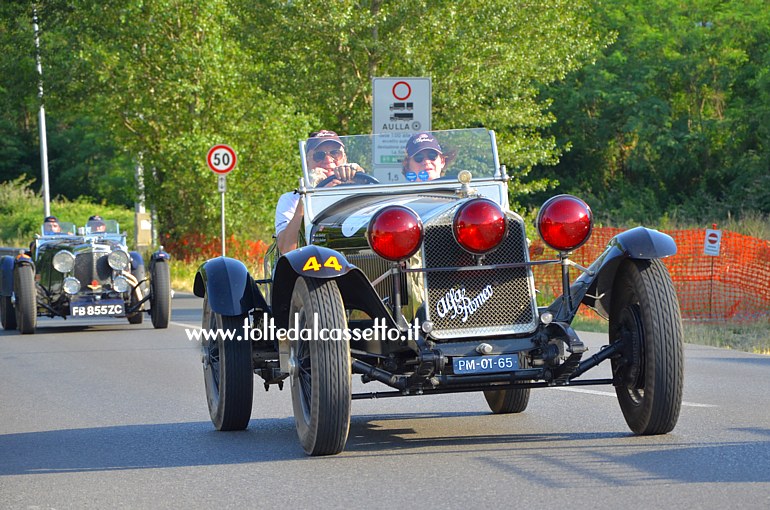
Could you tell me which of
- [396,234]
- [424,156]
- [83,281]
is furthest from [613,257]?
[83,281]

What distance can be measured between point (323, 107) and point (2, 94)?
27.7ft

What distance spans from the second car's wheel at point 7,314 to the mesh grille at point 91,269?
1.12 metres

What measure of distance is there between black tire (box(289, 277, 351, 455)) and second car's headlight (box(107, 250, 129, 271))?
38.2ft

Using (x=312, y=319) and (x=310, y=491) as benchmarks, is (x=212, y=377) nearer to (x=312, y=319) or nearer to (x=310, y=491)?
(x=312, y=319)

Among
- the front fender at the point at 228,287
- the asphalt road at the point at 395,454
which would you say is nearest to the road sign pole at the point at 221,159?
the asphalt road at the point at 395,454

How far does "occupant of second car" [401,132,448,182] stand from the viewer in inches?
325

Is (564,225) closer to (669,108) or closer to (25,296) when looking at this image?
(25,296)

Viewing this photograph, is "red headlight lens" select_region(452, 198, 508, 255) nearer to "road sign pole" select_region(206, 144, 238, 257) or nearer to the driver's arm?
the driver's arm

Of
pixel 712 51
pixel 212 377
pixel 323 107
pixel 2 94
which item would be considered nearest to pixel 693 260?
pixel 323 107

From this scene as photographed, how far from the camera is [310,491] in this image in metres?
5.78

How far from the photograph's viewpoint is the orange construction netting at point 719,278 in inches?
750

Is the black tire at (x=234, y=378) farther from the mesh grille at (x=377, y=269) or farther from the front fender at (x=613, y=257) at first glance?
the front fender at (x=613, y=257)

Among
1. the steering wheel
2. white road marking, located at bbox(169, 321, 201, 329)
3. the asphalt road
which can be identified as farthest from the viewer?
white road marking, located at bbox(169, 321, 201, 329)

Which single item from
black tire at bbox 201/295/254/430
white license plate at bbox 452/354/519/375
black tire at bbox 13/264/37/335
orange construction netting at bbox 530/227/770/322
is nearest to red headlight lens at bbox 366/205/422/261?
white license plate at bbox 452/354/519/375
